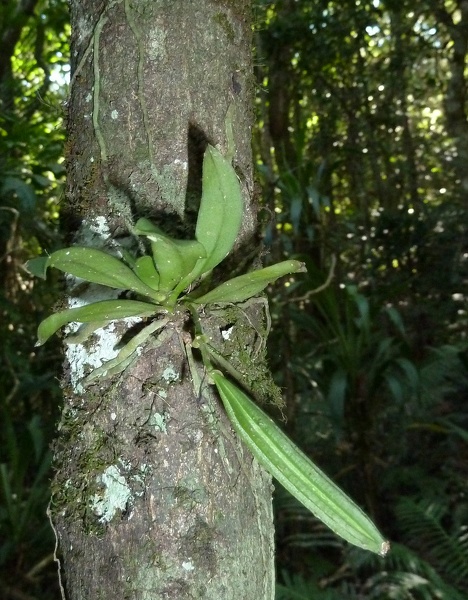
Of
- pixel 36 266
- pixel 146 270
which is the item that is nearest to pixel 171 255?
pixel 146 270

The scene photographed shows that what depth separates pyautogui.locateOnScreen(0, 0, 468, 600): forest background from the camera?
1.81m

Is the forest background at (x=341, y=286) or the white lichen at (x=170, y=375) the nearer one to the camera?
the white lichen at (x=170, y=375)

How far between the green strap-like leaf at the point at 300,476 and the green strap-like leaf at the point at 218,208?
0.43 ft

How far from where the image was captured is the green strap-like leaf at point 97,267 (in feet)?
1.60

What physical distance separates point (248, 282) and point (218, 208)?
0.08 m

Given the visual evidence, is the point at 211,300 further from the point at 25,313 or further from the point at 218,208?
the point at 25,313

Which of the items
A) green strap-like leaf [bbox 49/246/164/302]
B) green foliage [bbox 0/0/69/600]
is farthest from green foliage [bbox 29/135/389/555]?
green foliage [bbox 0/0/69/600]

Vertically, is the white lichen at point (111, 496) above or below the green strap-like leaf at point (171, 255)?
below

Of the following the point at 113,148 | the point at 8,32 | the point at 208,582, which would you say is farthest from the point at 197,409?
the point at 8,32

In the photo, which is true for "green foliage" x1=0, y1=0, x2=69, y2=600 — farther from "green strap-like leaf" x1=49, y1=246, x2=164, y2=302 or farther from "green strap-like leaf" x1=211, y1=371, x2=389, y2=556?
"green strap-like leaf" x1=211, y1=371, x2=389, y2=556

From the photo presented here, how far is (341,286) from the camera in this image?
2580 millimetres

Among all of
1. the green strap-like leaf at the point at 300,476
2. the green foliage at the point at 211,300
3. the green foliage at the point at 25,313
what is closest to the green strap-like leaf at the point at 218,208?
the green foliage at the point at 211,300

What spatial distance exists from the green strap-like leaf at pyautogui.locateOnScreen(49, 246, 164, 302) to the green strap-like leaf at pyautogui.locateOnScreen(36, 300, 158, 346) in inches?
0.6

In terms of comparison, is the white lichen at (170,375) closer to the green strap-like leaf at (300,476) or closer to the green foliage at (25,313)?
the green strap-like leaf at (300,476)
